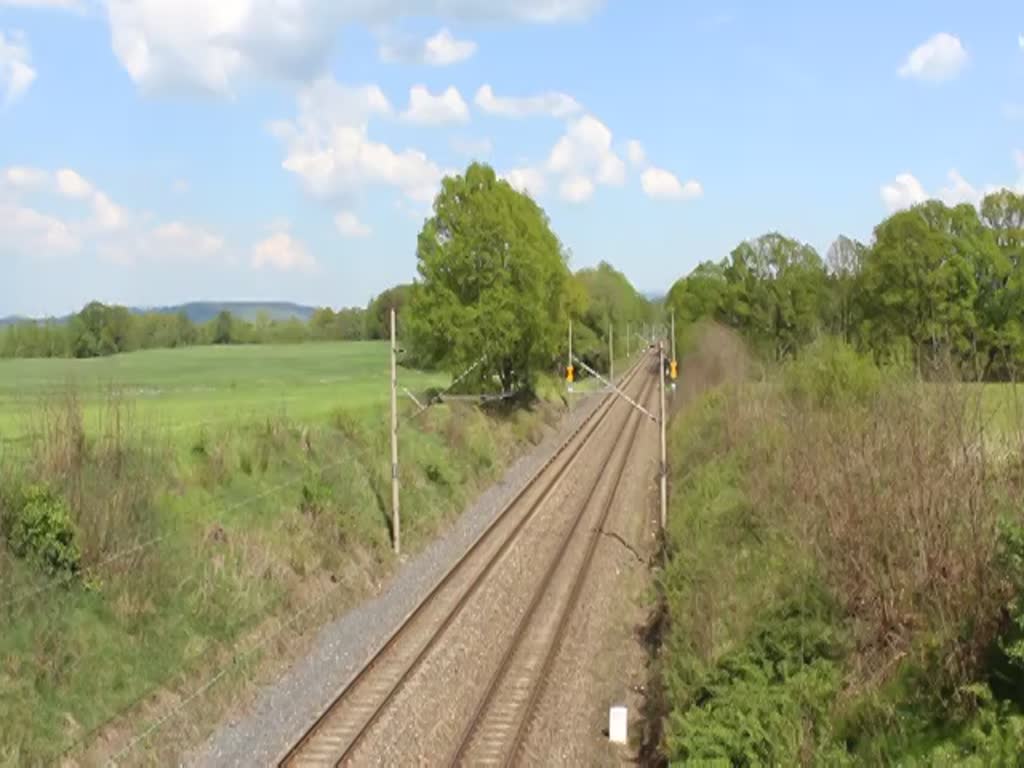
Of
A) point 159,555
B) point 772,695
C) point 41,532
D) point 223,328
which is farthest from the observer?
point 223,328

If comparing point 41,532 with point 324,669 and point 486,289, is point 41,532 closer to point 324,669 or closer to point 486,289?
point 324,669

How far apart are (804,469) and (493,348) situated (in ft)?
101

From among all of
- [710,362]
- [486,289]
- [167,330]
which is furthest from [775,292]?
[167,330]

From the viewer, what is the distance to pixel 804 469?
51.2ft

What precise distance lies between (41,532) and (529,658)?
911cm

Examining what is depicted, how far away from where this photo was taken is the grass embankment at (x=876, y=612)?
33.0 feet

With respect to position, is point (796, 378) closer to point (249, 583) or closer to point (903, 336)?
point (249, 583)

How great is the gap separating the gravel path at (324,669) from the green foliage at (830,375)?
11.1 metres

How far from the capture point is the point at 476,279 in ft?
150

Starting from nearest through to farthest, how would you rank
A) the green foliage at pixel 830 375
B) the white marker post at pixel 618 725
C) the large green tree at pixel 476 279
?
the white marker post at pixel 618 725 < the green foliage at pixel 830 375 < the large green tree at pixel 476 279

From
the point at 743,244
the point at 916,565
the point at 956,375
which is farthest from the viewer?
the point at 743,244

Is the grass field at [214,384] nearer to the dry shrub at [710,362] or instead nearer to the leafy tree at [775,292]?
the dry shrub at [710,362]

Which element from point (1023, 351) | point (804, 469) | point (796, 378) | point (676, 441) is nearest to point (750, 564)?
point (804, 469)

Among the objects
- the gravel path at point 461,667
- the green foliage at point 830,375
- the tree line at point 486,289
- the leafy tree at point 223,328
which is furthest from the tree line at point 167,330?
the gravel path at point 461,667
